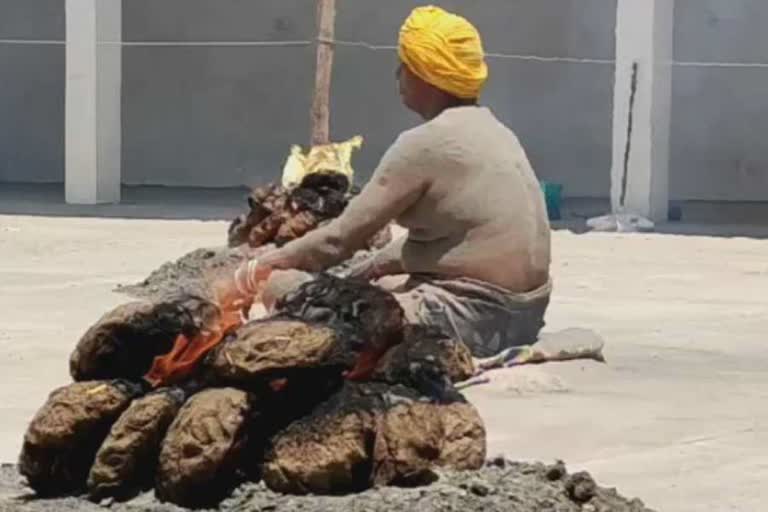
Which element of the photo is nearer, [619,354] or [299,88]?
[619,354]

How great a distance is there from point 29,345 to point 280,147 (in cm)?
1264

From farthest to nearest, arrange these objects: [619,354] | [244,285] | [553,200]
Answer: [553,200] → [619,354] → [244,285]

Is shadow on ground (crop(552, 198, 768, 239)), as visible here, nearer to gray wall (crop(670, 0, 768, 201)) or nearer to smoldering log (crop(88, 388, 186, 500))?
gray wall (crop(670, 0, 768, 201))

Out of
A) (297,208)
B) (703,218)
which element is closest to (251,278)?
(297,208)

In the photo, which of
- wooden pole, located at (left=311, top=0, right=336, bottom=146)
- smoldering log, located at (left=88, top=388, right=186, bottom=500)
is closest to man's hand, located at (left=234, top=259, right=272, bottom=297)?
smoldering log, located at (left=88, top=388, right=186, bottom=500)

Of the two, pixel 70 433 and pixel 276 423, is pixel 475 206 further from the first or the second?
pixel 70 433

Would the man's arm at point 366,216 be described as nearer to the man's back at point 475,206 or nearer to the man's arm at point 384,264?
the man's back at point 475,206

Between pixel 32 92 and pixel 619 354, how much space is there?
14.9 metres

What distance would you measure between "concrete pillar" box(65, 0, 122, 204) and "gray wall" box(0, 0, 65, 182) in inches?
124

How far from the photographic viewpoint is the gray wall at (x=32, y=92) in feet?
73.7

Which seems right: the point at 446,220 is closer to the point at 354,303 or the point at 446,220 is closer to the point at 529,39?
the point at 354,303

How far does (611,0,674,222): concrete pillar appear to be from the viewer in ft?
57.8

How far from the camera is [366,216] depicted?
667 cm

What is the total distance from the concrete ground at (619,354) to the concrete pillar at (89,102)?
308 cm
